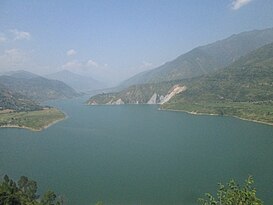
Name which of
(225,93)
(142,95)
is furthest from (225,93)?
(142,95)

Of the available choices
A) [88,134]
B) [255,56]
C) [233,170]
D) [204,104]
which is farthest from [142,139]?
[255,56]

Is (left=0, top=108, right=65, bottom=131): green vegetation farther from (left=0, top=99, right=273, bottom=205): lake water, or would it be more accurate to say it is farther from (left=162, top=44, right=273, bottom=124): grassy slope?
(left=162, top=44, right=273, bottom=124): grassy slope

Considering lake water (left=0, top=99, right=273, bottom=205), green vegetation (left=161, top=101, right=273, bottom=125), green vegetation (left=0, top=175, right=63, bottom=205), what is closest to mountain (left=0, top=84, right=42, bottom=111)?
lake water (left=0, top=99, right=273, bottom=205)

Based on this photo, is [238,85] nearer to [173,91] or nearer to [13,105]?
[173,91]

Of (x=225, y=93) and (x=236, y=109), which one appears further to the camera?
(x=225, y=93)

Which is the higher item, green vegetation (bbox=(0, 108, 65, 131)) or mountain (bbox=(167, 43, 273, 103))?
mountain (bbox=(167, 43, 273, 103))

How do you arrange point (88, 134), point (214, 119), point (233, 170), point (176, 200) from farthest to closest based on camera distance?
point (214, 119) → point (88, 134) → point (233, 170) → point (176, 200)

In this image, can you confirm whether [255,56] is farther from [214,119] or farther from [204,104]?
[214,119]

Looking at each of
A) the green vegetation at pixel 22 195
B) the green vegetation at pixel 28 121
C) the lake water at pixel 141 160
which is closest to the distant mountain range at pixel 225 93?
the lake water at pixel 141 160

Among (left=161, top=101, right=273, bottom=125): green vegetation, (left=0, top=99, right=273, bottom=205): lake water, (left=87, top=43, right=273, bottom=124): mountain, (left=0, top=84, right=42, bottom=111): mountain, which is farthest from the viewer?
(left=0, top=84, right=42, bottom=111): mountain
